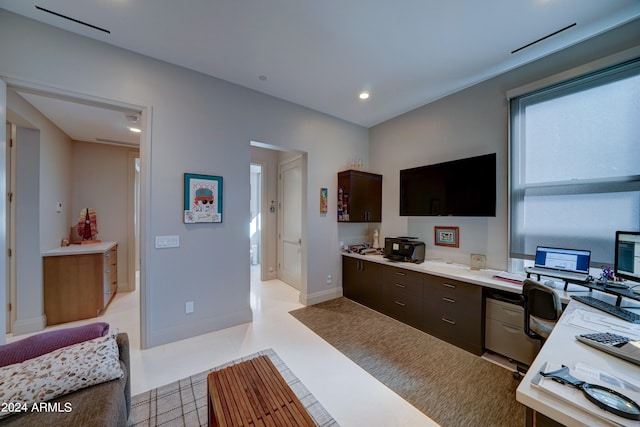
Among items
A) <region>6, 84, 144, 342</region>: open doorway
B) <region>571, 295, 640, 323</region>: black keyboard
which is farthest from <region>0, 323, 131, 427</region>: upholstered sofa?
<region>571, 295, 640, 323</region>: black keyboard

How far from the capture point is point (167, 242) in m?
2.56

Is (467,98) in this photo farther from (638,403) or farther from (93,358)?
(93,358)

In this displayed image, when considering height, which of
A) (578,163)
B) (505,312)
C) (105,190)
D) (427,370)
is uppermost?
(578,163)

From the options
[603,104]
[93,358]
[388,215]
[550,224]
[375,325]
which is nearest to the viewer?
[93,358]

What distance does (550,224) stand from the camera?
244 centimetres

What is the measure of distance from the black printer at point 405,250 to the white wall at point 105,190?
4.71 metres

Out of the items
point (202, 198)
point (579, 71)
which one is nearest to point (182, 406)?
point (202, 198)

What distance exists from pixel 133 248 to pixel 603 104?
264 inches

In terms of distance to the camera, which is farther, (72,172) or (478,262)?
(72,172)

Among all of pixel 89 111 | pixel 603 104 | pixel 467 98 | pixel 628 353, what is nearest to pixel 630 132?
pixel 603 104

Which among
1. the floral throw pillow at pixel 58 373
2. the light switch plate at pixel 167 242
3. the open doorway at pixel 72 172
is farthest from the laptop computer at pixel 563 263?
the open doorway at pixel 72 172

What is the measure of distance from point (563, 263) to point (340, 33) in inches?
118

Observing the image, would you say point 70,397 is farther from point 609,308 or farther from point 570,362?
point 609,308

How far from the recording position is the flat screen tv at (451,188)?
106 inches
